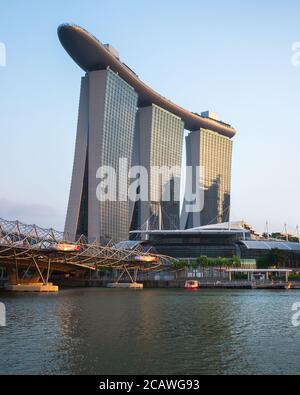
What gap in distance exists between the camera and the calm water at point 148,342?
96.0ft

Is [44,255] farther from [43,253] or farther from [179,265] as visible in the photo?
[179,265]

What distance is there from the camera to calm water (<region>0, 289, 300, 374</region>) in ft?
96.0

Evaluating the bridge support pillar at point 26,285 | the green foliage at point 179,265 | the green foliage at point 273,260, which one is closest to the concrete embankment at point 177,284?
the green foliage at point 179,265

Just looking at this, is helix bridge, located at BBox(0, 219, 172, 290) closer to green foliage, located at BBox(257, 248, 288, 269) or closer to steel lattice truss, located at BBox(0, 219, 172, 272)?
steel lattice truss, located at BBox(0, 219, 172, 272)

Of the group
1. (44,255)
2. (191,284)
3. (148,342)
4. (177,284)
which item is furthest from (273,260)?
(148,342)

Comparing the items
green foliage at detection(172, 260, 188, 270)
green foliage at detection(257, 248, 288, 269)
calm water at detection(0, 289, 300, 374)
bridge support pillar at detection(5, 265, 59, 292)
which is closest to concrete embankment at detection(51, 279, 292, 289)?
green foliage at detection(172, 260, 188, 270)

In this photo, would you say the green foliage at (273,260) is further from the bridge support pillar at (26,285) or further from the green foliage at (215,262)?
the bridge support pillar at (26,285)

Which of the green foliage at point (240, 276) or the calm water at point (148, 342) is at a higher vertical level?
the green foliage at point (240, 276)

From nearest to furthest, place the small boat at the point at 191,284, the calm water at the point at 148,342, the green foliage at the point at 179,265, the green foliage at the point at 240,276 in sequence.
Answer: the calm water at the point at 148,342, the small boat at the point at 191,284, the green foliage at the point at 179,265, the green foliage at the point at 240,276

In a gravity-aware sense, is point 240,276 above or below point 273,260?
below

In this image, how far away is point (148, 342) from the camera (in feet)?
122

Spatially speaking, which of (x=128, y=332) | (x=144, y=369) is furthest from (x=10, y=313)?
(x=144, y=369)

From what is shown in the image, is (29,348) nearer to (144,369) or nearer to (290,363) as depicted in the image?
(144,369)
